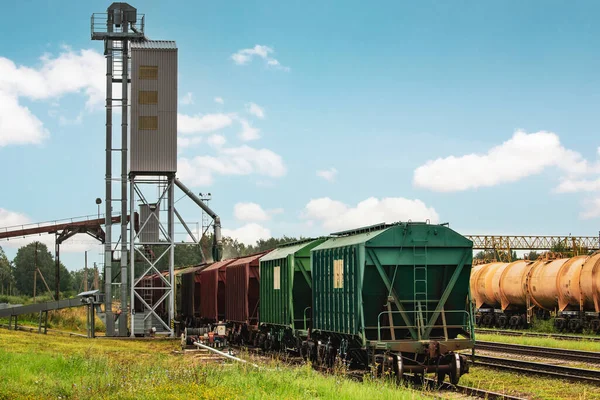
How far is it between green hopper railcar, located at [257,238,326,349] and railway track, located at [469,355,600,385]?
5.61 meters

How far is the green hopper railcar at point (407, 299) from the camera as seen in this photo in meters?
18.2

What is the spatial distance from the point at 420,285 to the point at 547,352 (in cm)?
1045

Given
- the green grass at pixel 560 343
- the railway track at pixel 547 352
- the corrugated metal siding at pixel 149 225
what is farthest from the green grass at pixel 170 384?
the corrugated metal siding at pixel 149 225

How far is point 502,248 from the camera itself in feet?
251

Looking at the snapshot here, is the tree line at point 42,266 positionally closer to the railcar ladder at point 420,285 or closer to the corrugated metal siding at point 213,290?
the corrugated metal siding at point 213,290

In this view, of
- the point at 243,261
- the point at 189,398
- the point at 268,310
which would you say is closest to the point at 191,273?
the point at 243,261

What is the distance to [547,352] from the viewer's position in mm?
26984

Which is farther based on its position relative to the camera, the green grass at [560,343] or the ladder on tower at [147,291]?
the ladder on tower at [147,291]

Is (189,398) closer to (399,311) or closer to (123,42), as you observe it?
(399,311)

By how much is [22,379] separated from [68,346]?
1256cm

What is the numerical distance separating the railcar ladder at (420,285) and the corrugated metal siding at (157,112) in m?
24.5

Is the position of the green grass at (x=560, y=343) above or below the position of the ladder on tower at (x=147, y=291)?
below

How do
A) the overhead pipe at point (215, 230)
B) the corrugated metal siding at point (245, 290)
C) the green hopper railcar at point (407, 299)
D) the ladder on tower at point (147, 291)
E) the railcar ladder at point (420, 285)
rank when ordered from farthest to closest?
the overhead pipe at point (215, 230)
the ladder on tower at point (147, 291)
the corrugated metal siding at point (245, 290)
the railcar ladder at point (420, 285)
the green hopper railcar at point (407, 299)

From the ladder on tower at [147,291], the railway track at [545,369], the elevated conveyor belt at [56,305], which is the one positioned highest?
the ladder on tower at [147,291]
